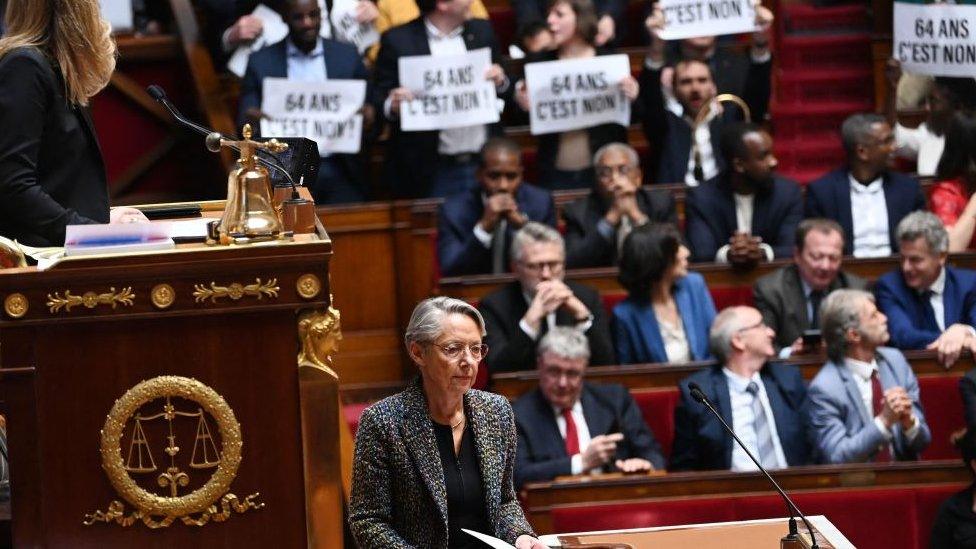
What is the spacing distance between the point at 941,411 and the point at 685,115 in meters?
1.81

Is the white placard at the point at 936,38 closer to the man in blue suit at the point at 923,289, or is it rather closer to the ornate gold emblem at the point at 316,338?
the man in blue suit at the point at 923,289

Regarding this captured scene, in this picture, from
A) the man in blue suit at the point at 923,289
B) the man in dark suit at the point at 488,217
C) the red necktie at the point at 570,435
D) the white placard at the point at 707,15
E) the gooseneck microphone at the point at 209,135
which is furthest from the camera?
the white placard at the point at 707,15

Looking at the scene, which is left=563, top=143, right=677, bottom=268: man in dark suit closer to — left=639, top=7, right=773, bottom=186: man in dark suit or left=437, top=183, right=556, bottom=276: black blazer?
left=437, top=183, right=556, bottom=276: black blazer

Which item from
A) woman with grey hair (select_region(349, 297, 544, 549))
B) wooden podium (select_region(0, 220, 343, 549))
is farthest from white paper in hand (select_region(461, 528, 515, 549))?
wooden podium (select_region(0, 220, 343, 549))

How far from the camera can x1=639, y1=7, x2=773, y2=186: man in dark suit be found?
20.3 feet

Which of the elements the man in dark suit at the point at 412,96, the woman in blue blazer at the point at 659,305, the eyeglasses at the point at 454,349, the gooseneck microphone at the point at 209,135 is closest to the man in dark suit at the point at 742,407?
the woman in blue blazer at the point at 659,305

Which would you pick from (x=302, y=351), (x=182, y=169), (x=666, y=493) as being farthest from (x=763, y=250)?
(x=302, y=351)

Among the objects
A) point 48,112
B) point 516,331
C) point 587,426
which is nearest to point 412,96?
point 516,331

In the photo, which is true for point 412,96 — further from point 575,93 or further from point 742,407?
point 742,407

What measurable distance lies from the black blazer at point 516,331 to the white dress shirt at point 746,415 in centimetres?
54

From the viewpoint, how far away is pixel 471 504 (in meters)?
2.82

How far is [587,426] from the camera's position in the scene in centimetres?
459

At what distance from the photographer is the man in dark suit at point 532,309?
16.5 ft

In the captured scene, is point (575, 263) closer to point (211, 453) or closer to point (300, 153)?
point (300, 153)
